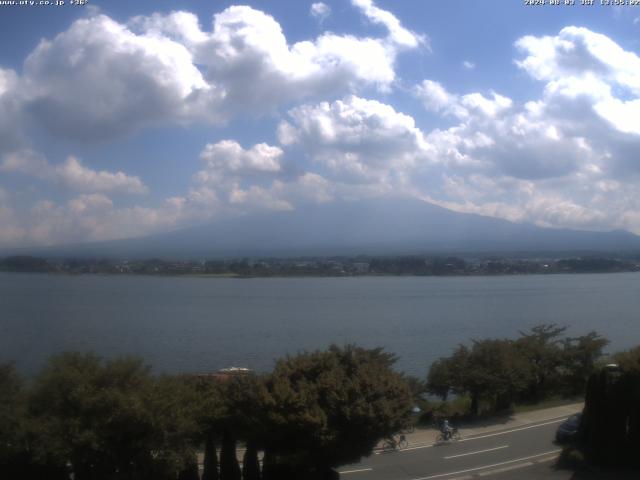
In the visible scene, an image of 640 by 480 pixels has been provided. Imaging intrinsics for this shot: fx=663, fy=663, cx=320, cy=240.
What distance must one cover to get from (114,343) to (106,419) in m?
24.4

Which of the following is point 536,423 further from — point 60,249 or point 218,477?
point 60,249

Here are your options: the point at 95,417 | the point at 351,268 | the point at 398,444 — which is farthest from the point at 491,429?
the point at 351,268

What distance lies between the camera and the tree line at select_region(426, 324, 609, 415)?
54.4 feet

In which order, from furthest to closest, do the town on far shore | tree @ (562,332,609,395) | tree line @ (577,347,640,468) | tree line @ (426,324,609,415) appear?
the town on far shore
tree @ (562,332,609,395)
tree line @ (426,324,609,415)
tree line @ (577,347,640,468)

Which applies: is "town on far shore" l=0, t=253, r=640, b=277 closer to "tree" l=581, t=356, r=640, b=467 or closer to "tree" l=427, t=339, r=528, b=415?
"tree" l=427, t=339, r=528, b=415

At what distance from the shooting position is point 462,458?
11.5m

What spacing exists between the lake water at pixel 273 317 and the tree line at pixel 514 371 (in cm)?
556

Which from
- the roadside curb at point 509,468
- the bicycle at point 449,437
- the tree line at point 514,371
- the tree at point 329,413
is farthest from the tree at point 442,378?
the tree at point 329,413

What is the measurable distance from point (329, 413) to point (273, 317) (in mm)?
34636

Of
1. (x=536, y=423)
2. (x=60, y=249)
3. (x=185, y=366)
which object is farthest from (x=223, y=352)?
(x=60, y=249)

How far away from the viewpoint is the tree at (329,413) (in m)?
8.71

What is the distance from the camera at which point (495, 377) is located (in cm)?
1644

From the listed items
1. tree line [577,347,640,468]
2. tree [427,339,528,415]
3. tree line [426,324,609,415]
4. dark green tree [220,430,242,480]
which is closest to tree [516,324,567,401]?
tree line [426,324,609,415]

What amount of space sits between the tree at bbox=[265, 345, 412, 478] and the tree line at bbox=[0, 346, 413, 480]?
1cm
